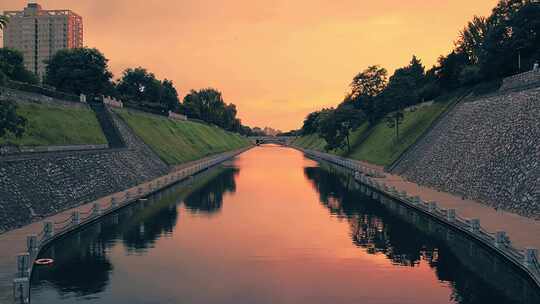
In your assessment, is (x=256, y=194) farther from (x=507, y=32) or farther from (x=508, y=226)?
(x=507, y=32)

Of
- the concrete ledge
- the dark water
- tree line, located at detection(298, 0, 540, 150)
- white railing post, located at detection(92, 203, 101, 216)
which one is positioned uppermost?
tree line, located at detection(298, 0, 540, 150)

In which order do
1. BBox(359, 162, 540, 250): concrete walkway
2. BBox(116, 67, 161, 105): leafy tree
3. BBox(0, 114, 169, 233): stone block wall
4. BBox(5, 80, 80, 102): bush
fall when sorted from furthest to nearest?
1. BBox(116, 67, 161, 105): leafy tree
2. BBox(5, 80, 80, 102): bush
3. BBox(0, 114, 169, 233): stone block wall
4. BBox(359, 162, 540, 250): concrete walkway

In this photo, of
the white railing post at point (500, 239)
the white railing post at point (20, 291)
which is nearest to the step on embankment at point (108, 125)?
the white railing post at point (20, 291)

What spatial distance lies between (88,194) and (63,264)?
17123mm

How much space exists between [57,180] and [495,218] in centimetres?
3057

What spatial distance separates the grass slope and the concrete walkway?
26741 millimetres

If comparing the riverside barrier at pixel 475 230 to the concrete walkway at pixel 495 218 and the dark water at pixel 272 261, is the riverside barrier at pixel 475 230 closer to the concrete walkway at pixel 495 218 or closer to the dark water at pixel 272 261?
the dark water at pixel 272 261

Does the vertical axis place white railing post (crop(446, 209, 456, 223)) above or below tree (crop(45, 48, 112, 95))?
below

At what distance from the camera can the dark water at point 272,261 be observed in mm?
17219

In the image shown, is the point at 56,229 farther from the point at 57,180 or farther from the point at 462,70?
the point at 462,70

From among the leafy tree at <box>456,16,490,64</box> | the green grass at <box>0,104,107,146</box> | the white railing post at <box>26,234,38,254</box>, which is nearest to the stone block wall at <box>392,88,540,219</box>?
the white railing post at <box>26,234,38,254</box>

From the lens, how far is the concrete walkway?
74.9 feet

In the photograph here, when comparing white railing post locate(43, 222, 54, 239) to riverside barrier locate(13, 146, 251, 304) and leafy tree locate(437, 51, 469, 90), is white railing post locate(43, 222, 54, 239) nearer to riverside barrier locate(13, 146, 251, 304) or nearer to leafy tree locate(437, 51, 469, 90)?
riverside barrier locate(13, 146, 251, 304)

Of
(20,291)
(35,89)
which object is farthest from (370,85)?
(20,291)
